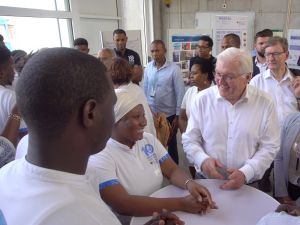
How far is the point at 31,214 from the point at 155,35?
5962mm

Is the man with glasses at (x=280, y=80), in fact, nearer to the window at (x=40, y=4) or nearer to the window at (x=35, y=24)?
the window at (x=35, y=24)

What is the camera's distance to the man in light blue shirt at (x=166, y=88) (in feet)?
10.7

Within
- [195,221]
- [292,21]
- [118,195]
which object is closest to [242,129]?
[195,221]

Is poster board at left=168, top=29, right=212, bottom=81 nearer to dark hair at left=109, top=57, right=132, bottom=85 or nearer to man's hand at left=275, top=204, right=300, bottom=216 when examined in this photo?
dark hair at left=109, top=57, right=132, bottom=85

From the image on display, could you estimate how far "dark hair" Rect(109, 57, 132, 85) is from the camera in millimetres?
2116

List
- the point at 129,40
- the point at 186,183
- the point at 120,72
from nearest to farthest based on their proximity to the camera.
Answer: the point at 186,183 < the point at 120,72 < the point at 129,40

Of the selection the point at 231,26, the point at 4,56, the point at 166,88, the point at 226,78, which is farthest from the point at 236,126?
the point at 231,26

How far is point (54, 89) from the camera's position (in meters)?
0.55

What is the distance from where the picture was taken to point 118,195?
1.16 meters

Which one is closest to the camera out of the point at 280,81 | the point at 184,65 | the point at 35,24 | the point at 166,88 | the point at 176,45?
the point at 280,81

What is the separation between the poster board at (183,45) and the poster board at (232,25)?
61cm

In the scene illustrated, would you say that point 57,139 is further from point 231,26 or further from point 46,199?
point 231,26

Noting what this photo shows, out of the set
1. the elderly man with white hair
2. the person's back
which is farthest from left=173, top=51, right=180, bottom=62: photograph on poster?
the person's back

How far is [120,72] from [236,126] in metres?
1.00
